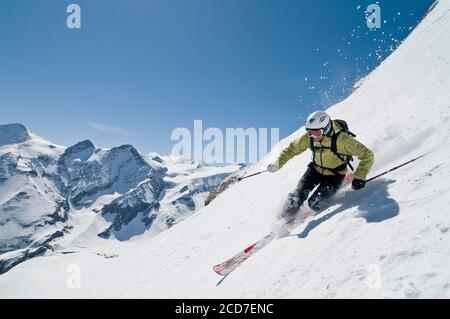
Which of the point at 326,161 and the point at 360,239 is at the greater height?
the point at 326,161

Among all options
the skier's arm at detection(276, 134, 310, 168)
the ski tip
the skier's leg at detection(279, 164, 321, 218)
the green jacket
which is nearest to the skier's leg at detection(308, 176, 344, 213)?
the green jacket

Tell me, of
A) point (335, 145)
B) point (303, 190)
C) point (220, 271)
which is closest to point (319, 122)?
point (335, 145)

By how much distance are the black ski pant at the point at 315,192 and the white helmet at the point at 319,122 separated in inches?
56.3

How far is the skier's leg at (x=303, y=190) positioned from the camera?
10.3 m

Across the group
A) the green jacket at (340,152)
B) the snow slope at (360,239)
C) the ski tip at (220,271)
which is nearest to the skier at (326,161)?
the green jacket at (340,152)

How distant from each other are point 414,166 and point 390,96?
1132 centimetres

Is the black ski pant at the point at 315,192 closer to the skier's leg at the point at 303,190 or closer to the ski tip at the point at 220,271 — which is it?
the skier's leg at the point at 303,190

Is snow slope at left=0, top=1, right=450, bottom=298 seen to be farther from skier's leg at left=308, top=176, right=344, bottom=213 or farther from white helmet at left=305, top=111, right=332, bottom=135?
white helmet at left=305, top=111, right=332, bottom=135

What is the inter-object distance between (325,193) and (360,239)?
124 inches

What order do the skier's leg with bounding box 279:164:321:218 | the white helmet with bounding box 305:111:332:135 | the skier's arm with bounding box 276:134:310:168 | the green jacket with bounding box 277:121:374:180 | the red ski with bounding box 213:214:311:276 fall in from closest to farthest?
the green jacket with bounding box 277:121:374:180 → the white helmet with bounding box 305:111:332:135 → the red ski with bounding box 213:214:311:276 → the skier's leg with bounding box 279:164:321:218 → the skier's arm with bounding box 276:134:310:168

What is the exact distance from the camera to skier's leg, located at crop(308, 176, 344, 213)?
9.85 m

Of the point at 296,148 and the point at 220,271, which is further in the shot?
the point at 296,148

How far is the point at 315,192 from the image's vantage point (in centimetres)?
1008

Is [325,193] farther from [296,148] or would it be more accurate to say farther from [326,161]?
[296,148]
